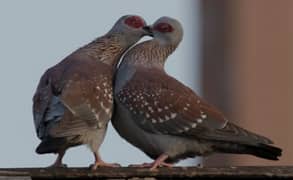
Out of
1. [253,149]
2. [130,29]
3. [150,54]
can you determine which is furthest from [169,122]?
[130,29]

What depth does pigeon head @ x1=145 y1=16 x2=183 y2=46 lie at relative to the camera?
11.4 m

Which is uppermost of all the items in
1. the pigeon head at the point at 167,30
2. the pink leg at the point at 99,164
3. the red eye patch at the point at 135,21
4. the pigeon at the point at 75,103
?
the red eye patch at the point at 135,21

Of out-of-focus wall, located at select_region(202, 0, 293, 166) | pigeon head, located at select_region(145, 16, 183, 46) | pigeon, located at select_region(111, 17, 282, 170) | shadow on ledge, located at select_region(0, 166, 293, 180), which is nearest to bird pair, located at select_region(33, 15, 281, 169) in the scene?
pigeon, located at select_region(111, 17, 282, 170)

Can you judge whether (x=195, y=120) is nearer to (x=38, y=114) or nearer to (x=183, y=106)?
(x=183, y=106)

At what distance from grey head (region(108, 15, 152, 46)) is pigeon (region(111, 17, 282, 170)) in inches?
12.0

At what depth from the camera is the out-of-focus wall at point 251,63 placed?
57.1 ft

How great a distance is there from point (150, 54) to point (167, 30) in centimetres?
25

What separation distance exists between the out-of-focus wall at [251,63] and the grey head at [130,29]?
595 centimetres

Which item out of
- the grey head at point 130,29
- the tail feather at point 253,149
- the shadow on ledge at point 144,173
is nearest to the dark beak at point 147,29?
the grey head at point 130,29

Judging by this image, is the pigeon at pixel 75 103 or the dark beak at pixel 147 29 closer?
the pigeon at pixel 75 103

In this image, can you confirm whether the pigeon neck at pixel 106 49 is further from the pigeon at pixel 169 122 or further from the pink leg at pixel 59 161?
the pink leg at pixel 59 161

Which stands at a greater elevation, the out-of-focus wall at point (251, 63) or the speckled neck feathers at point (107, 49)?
the speckled neck feathers at point (107, 49)

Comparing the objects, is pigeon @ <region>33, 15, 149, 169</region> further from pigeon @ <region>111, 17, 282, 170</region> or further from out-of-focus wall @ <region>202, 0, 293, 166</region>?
out-of-focus wall @ <region>202, 0, 293, 166</region>

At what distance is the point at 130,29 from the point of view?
1136cm
